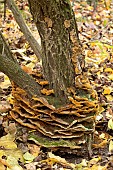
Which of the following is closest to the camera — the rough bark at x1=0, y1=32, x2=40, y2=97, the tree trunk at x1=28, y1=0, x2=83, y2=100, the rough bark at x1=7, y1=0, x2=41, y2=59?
the tree trunk at x1=28, y1=0, x2=83, y2=100

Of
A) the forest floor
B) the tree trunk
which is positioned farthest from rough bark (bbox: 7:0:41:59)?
the tree trunk

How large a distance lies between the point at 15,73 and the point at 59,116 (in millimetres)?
552

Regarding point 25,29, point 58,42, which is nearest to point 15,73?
point 58,42

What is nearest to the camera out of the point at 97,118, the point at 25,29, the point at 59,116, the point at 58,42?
the point at 58,42

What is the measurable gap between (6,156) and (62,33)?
1.14 metres

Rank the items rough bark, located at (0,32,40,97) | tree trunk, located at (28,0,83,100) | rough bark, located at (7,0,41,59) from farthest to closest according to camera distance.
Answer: rough bark, located at (7,0,41,59)
rough bark, located at (0,32,40,97)
tree trunk, located at (28,0,83,100)

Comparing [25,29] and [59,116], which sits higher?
[25,29]

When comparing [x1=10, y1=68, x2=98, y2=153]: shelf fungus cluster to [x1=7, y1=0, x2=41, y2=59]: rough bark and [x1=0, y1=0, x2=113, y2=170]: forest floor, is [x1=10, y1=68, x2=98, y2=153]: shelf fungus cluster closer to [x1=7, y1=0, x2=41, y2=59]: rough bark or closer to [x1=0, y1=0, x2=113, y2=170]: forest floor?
[x1=0, y1=0, x2=113, y2=170]: forest floor

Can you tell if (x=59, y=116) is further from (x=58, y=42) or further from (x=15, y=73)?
(x=58, y=42)

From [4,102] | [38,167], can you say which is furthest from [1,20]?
[38,167]

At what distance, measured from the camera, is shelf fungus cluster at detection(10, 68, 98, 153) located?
282 centimetres

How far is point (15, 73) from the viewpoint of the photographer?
2834 mm

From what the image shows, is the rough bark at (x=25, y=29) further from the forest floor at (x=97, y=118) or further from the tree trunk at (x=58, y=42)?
the tree trunk at (x=58, y=42)

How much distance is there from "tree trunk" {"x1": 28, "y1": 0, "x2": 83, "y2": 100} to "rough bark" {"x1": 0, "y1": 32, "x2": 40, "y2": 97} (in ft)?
0.53
